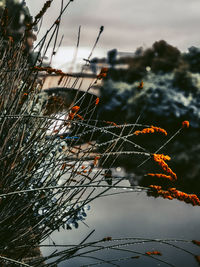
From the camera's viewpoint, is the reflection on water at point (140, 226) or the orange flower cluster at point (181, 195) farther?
the reflection on water at point (140, 226)

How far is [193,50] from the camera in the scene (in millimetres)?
9844

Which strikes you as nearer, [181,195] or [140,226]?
[181,195]

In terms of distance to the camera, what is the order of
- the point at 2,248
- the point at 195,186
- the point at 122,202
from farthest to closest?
the point at 195,186, the point at 122,202, the point at 2,248

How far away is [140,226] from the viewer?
3451 millimetres

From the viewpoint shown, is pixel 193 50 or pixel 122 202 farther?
pixel 193 50

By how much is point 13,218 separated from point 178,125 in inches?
254

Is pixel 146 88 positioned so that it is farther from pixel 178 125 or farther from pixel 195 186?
pixel 195 186

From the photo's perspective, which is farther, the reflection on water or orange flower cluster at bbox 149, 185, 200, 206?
the reflection on water

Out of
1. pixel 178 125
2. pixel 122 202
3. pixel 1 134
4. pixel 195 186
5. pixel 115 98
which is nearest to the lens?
pixel 1 134

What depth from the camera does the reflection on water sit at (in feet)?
9.25

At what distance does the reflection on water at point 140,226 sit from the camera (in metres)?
2.82

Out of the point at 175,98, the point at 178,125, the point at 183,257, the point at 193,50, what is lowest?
the point at 183,257

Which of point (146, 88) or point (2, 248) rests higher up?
point (146, 88)

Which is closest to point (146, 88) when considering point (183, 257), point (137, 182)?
point (137, 182)
